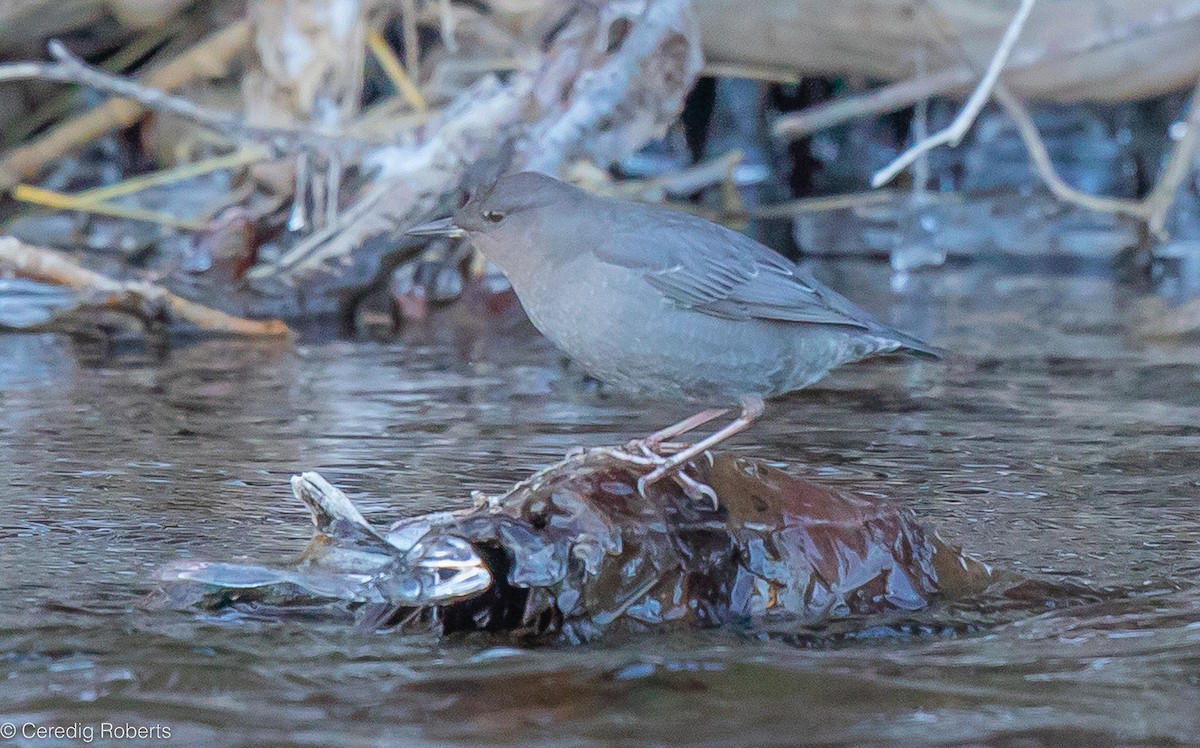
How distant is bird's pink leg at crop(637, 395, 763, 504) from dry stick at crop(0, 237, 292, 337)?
3.33 m

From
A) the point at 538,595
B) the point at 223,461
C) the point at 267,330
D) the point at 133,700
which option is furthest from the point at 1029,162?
the point at 133,700

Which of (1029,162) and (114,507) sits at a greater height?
(1029,162)

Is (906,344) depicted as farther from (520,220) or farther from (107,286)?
(107,286)

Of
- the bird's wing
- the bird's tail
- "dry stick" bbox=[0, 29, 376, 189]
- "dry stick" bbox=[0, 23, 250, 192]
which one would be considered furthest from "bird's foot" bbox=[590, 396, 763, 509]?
"dry stick" bbox=[0, 23, 250, 192]

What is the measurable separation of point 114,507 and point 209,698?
52.0 inches

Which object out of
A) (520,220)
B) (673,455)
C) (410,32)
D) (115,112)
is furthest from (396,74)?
(673,455)

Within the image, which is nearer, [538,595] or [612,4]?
[538,595]

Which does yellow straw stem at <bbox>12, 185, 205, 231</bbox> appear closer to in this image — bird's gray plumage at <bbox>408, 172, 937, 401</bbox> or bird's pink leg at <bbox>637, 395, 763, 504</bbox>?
bird's gray plumage at <bbox>408, 172, 937, 401</bbox>

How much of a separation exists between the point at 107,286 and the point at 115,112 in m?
2.46

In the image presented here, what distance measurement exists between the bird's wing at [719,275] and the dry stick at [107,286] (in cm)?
311

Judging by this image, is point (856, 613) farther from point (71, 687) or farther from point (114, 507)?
point (114, 507)

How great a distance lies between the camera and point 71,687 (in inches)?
98.7

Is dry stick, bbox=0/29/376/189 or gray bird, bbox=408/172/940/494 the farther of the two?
dry stick, bbox=0/29/376/189

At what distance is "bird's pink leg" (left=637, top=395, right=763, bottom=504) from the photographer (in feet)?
10.3
